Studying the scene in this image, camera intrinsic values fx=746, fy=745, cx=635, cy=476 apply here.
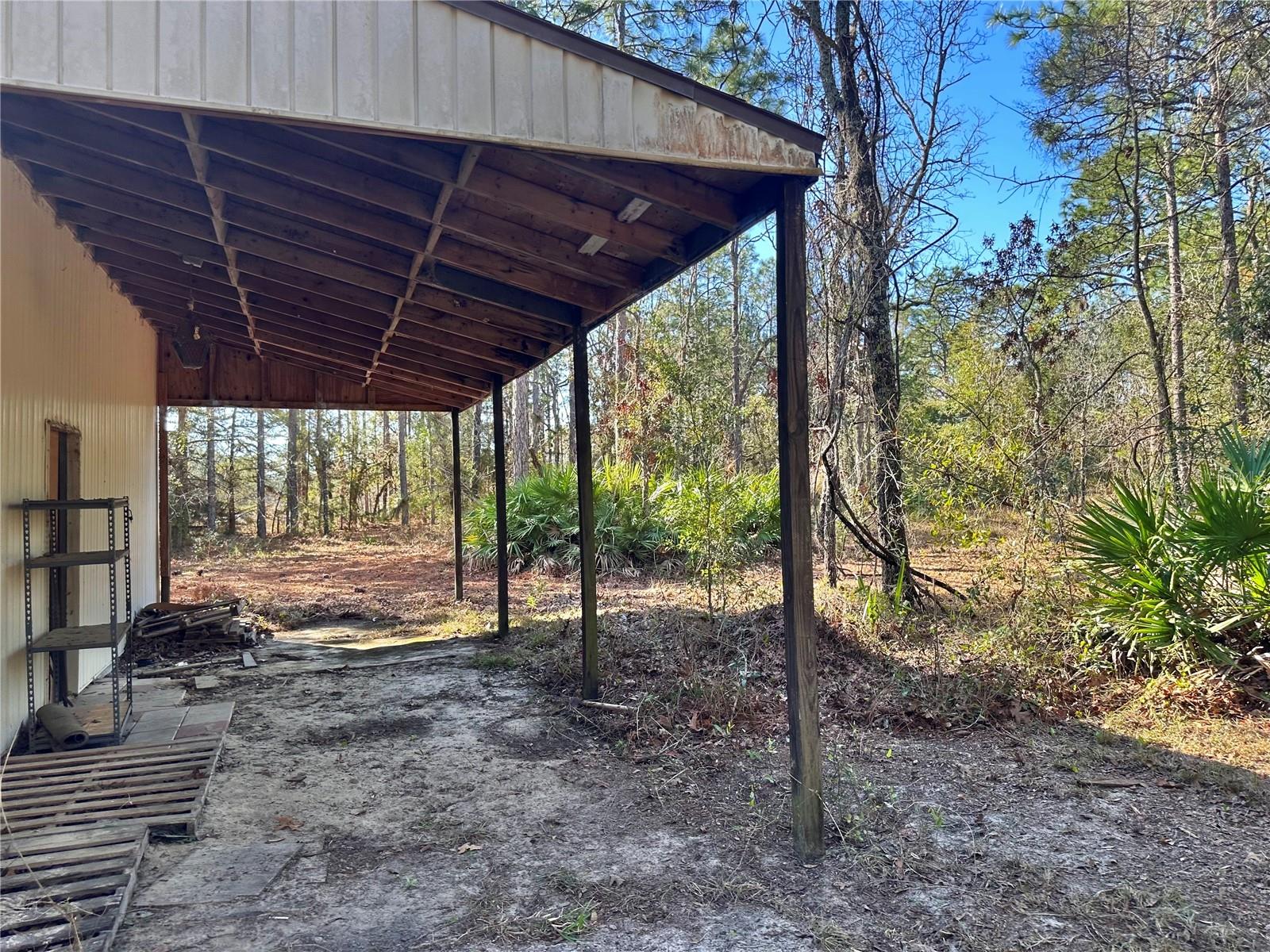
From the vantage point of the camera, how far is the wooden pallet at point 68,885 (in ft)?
7.43

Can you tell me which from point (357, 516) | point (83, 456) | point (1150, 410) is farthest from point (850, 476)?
point (357, 516)

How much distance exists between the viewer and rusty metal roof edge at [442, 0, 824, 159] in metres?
2.51

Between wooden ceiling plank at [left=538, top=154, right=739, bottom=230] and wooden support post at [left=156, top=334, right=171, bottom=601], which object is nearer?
wooden ceiling plank at [left=538, top=154, right=739, bottom=230]

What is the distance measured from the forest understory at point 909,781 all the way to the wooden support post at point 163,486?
301 centimetres

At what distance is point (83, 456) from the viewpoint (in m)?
5.20

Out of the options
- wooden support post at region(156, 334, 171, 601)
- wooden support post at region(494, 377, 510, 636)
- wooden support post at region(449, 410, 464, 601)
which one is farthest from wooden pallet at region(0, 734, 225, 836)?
wooden support post at region(449, 410, 464, 601)

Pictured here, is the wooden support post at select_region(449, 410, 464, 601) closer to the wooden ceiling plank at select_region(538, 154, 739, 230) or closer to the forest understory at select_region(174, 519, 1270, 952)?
the forest understory at select_region(174, 519, 1270, 952)

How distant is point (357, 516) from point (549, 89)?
19.9m

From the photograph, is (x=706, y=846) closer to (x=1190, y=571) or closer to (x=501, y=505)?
(x=1190, y=571)

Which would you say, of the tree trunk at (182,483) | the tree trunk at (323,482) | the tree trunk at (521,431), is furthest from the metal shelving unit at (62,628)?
the tree trunk at (323,482)

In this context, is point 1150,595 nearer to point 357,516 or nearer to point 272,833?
point 272,833

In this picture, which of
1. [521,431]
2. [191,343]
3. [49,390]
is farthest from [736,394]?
[49,390]

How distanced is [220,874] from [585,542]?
2912 millimetres

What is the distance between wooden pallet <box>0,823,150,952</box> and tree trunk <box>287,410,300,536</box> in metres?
18.6
